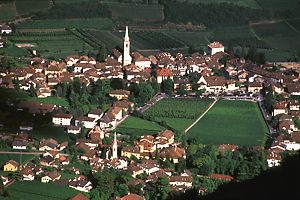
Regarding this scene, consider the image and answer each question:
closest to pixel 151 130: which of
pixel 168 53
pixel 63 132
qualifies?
pixel 63 132

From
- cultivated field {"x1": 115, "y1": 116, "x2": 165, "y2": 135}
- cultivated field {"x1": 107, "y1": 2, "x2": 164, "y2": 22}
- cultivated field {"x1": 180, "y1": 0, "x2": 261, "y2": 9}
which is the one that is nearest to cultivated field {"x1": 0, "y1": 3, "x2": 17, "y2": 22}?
cultivated field {"x1": 107, "y1": 2, "x2": 164, "y2": 22}

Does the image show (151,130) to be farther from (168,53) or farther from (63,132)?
(168,53)

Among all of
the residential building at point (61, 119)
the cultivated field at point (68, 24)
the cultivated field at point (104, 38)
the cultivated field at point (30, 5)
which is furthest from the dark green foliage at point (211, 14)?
the residential building at point (61, 119)

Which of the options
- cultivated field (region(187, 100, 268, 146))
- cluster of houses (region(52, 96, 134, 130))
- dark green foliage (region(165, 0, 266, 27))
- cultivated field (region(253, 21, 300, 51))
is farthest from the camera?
dark green foliage (region(165, 0, 266, 27))

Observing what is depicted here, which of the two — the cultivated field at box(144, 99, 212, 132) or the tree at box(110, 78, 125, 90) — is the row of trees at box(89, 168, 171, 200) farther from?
the tree at box(110, 78, 125, 90)

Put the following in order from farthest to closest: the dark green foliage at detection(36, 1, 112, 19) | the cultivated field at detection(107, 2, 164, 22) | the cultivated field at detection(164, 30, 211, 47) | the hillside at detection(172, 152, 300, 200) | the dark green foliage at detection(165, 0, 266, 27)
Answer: the cultivated field at detection(107, 2, 164, 22)
the dark green foliage at detection(165, 0, 266, 27)
the dark green foliage at detection(36, 1, 112, 19)
the cultivated field at detection(164, 30, 211, 47)
the hillside at detection(172, 152, 300, 200)

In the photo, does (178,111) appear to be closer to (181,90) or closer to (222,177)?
(181,90)
